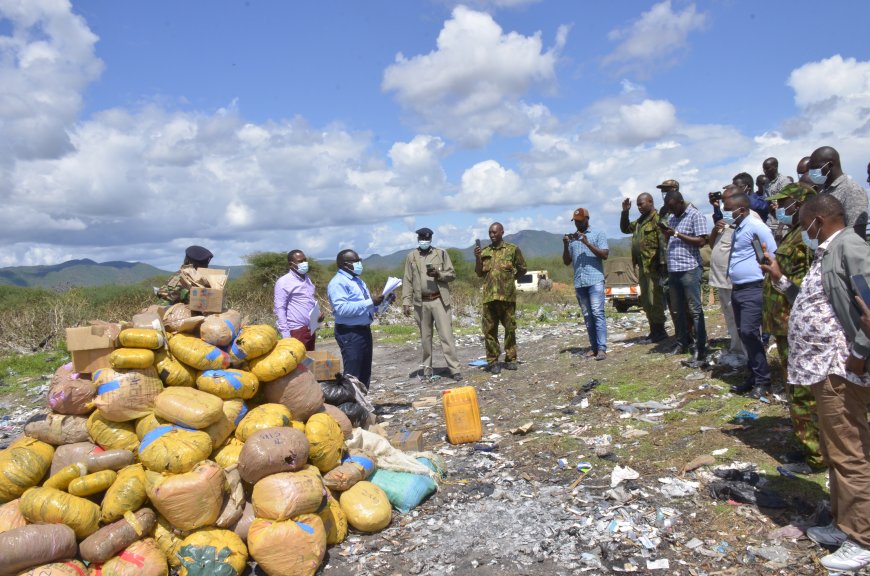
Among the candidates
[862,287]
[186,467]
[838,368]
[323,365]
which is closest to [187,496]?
[186,467]

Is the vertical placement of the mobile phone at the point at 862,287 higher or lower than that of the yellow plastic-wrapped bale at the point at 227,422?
higher

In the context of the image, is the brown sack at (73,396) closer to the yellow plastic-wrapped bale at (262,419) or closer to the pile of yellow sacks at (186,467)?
the pile of yellow sacks at (186,467)

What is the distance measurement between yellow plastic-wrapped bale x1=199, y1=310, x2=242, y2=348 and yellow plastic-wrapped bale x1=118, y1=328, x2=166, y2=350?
0.32m

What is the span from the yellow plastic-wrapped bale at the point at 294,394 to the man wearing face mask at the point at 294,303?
203 centimetres

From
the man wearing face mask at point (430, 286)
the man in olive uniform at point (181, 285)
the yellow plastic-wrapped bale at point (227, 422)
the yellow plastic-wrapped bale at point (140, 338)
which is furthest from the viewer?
the man wearing face mask at point (430, 286)

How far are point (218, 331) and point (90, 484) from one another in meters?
1.23

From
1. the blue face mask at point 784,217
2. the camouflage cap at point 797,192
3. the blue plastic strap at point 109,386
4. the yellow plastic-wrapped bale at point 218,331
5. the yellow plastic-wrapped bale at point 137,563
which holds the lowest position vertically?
the yellow plastic-wrapped bale at point 137,563

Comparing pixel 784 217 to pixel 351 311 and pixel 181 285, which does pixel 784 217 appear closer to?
pixel 351 311

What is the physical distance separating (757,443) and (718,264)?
240 centimetres

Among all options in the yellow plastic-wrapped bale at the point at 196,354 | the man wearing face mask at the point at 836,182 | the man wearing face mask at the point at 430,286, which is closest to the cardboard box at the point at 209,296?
the yellow plastic-wrapped bale at the point at 196,354

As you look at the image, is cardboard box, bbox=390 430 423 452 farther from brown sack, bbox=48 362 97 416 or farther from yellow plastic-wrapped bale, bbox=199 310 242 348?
brown sack, bbox=48 362 97 416

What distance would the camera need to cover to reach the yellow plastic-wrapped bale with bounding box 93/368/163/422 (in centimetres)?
377

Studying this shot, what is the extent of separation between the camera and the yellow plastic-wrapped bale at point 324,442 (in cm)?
408

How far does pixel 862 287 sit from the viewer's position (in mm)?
2934
